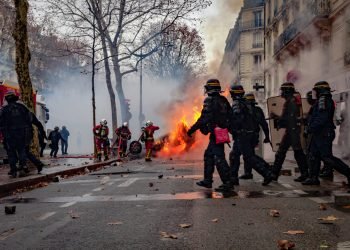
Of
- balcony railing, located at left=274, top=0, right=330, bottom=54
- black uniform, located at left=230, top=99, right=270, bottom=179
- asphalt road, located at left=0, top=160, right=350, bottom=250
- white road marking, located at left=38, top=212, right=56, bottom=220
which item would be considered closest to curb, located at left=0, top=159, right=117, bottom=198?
asphalt road, located at left=0, top=160, right=350, bottom=250

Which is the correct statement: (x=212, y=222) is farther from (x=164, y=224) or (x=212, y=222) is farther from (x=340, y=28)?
(x=340, y=28)

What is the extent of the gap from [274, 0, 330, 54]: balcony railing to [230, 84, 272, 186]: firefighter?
1411cm

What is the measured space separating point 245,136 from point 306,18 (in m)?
16.5

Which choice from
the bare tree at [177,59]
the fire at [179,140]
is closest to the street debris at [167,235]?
the fire at [179,140]

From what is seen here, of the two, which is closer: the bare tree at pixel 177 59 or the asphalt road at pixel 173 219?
the asphalt road at pixel 173 219

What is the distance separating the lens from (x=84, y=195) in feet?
27.8

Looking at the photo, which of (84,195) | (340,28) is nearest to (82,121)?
(340,28)

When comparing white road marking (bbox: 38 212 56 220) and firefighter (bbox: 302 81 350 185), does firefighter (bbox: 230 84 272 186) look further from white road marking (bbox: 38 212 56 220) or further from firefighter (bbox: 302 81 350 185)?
white road marking (bbox: 38 212 56 220)

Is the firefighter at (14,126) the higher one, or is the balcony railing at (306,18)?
the balcony railing at (306,18)

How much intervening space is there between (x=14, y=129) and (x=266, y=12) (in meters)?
30.3

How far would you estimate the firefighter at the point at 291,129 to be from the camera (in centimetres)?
982

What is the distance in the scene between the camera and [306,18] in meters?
24.4

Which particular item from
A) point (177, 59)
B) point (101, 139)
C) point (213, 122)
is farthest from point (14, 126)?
point (177, 59)

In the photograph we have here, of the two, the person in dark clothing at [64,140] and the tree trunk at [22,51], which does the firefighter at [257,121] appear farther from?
the person in dark clothing at [64,140]
